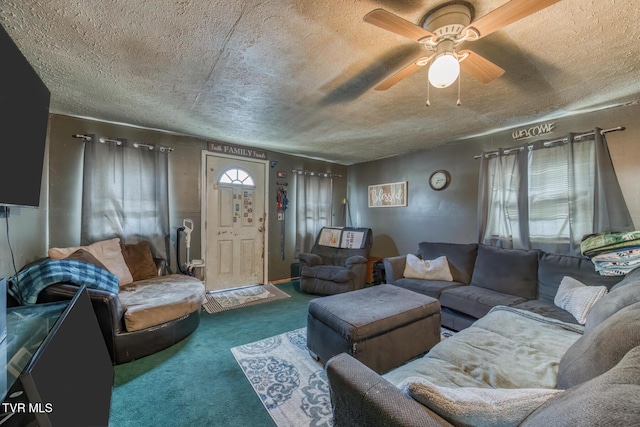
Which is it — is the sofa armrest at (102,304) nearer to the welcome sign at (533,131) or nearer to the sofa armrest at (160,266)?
the sofa armrest at (160,266)

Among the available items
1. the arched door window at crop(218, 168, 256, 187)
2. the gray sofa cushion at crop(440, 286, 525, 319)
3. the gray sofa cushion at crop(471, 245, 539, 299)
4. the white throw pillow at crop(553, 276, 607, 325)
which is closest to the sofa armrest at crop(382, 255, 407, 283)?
the gray sofa cushion at crop(440, 286, 525, 319)

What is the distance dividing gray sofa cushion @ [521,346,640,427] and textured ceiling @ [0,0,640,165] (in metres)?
1.54

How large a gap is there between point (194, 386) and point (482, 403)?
1.79 m

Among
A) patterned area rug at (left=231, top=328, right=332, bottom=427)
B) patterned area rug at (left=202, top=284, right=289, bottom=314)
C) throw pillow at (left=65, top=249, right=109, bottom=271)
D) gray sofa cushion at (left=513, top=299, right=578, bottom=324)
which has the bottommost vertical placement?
patterned area rug at (left=231, top=328, right=332, bottom=427)

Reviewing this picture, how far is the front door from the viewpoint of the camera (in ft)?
12.4

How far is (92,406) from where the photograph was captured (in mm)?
1260

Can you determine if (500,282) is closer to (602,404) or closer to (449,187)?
(449,187)

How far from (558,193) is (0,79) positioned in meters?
4.13

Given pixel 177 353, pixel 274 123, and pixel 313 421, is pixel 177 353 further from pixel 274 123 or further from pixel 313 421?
pixel 274 123

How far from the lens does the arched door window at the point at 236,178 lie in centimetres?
388

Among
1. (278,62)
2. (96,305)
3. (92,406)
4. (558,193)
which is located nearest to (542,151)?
(558,193)

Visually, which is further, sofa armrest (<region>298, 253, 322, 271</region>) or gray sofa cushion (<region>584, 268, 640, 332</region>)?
sofa armrest (<region>298, 253, 322, 271</region>)

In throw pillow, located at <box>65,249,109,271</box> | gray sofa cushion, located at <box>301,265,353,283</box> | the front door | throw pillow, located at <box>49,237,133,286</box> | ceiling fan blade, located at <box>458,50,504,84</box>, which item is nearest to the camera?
ceiling fan blade, located at <box>458,50,504,84</box>

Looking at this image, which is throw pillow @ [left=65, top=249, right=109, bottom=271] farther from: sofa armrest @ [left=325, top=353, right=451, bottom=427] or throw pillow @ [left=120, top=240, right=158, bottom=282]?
sofa armrest @ [left=325, top=353, right=451, bottom=427]
